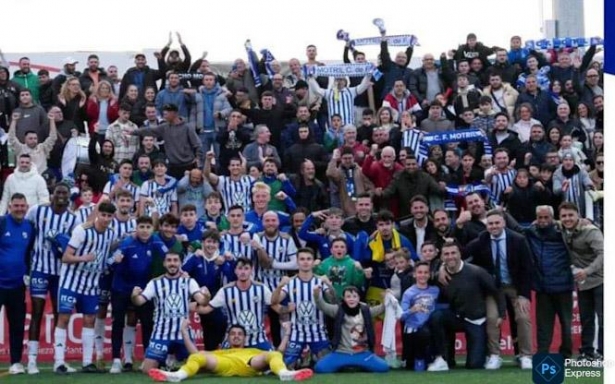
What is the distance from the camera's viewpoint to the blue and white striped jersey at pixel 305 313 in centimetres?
1248

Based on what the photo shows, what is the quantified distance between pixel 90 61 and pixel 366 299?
27.8 ft

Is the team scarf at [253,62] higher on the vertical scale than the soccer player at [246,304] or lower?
higher

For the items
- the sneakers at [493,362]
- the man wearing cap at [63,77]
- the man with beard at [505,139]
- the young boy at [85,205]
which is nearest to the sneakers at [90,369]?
the young boy at [85,205]

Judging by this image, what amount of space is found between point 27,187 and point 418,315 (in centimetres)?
569

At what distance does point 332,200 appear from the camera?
16.1 m

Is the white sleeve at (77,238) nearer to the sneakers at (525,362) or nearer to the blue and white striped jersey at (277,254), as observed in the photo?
the blue and white striped jersey at (277,254)

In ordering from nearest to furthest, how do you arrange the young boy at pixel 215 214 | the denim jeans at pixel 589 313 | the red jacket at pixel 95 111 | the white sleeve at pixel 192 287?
the white sleeve at pixel 192 287 → the denim jeans at pixel 589 313 → the young boy at pixel 215 214 → the red jacket at pixel 95 111

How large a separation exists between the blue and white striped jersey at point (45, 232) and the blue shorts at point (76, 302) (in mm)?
391

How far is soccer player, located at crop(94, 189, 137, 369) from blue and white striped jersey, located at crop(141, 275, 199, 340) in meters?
0.68

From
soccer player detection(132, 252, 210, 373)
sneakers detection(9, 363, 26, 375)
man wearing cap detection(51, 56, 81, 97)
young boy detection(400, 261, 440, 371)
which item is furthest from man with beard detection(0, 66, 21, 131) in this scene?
young boy detection(400, 261, 440, 371)

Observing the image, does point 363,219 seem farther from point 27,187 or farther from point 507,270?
point 27,187

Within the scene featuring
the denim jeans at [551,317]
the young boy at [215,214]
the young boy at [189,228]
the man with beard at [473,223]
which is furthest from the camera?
the young boy at [215,214]

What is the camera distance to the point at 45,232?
12.7m

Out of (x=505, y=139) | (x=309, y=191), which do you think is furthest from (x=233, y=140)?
(x=505, y=139)
